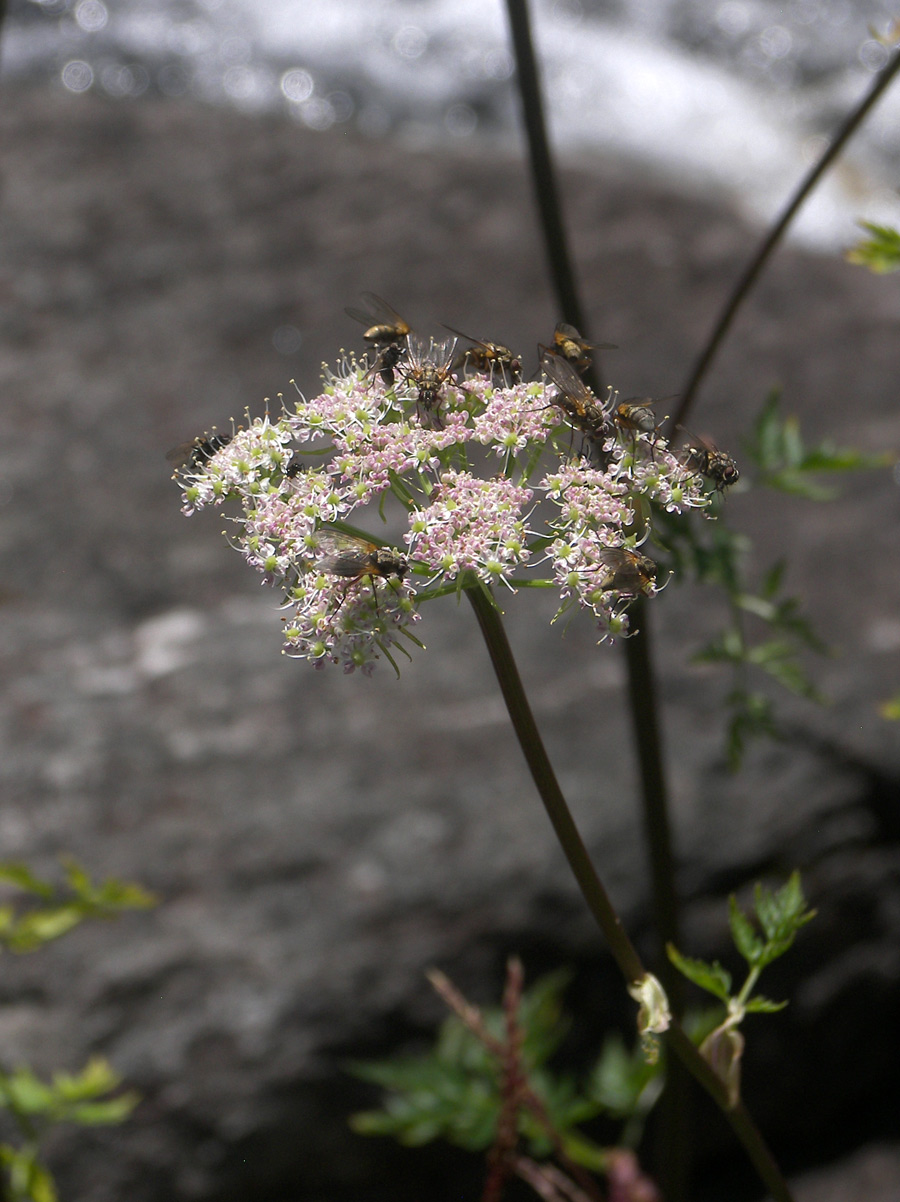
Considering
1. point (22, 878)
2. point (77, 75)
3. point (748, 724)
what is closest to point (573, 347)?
point (748, 724)

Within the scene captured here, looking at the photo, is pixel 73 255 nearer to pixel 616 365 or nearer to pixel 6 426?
pixel 6 426

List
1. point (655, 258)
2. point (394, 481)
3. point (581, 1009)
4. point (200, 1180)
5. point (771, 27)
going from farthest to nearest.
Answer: point (771, 27), point (655, 258), point (581, 1009), point (200, 1180), point (394, 481)

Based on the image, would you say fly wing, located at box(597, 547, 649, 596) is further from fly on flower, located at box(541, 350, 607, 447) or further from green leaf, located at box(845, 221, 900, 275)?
green leaf, located at box(845, 221, 900, 275)

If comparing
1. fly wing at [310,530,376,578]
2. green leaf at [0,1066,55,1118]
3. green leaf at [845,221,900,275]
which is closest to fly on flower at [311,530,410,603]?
fly wing at [310,530,376,578]

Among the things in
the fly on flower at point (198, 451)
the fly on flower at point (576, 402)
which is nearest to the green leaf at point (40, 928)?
the fly on flower at point (198, 451)

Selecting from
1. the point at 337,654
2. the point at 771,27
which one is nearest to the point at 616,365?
the point at 337,654
